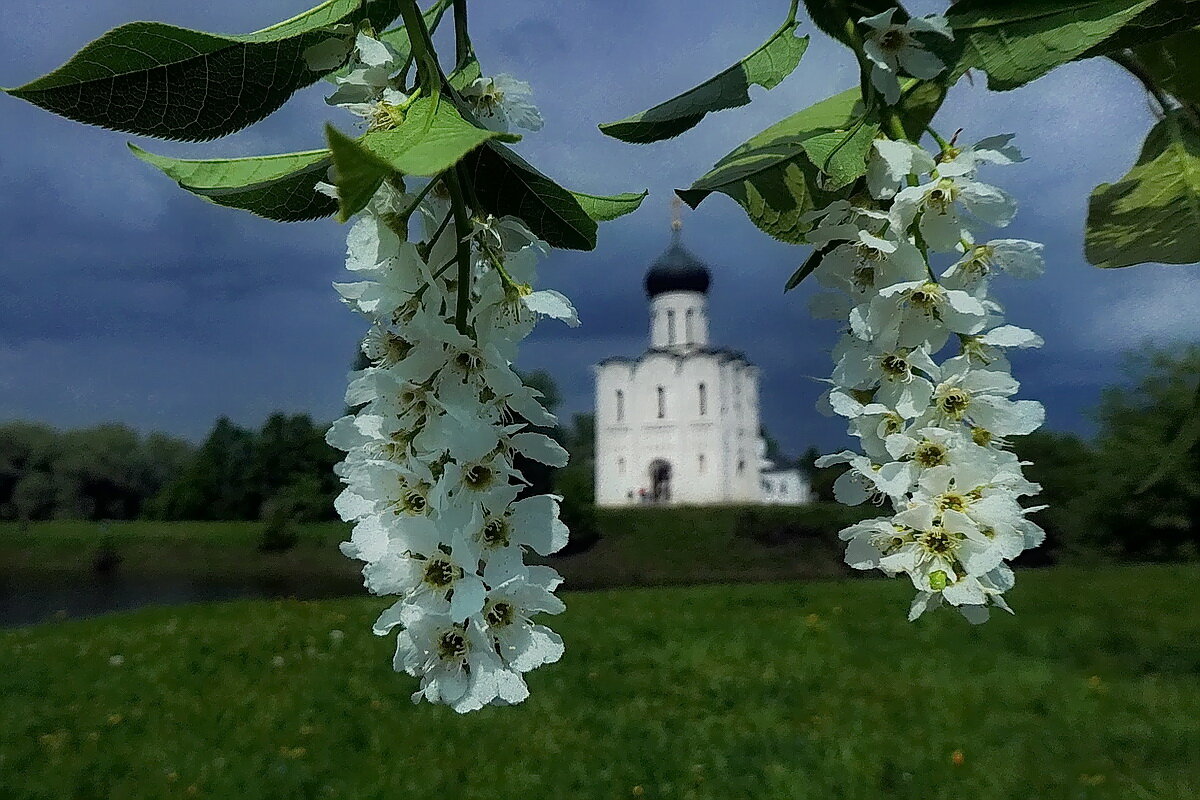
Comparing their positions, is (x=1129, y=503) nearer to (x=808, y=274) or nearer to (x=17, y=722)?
A: (x=17, y=722)

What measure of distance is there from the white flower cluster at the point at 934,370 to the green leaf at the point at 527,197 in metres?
0.13

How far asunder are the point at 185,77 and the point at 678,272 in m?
27.2

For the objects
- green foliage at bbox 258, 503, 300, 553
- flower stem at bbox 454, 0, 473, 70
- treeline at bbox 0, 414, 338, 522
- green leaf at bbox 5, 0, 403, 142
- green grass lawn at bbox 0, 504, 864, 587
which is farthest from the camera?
treeline at bbox 0, 414, 338, 522

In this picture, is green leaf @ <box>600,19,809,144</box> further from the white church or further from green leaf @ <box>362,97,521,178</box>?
the white church

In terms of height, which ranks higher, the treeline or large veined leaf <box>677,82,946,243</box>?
the treeline

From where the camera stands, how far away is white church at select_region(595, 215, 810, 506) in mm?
28031

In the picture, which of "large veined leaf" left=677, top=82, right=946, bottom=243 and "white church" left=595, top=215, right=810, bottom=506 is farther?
"white church" left=595, top=215, right=810, bottom=506

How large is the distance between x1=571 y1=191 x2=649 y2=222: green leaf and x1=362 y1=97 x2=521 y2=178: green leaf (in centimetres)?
15

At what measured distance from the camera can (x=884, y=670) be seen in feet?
20.3

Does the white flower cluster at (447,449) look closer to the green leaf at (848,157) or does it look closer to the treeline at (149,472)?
the green leaf at (848,157)

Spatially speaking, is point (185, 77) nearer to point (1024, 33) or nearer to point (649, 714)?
point (1024, 33)

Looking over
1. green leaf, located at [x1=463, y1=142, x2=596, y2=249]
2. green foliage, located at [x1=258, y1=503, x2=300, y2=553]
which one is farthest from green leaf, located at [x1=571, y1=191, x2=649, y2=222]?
green foliage, located at [x1=258, y1=503, x2=300, y2=553]

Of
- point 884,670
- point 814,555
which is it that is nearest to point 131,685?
point 884,670

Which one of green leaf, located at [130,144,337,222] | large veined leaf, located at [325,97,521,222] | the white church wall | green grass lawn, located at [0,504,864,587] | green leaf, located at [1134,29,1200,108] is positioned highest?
the white church wall
